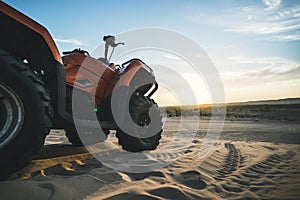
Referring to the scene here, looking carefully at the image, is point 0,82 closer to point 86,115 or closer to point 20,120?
point 20,120

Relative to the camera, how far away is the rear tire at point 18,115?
1.81m

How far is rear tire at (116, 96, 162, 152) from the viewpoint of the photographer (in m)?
3.92

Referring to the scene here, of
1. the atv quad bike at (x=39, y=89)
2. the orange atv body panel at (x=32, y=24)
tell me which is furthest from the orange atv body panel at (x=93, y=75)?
the orange atv body panel at (x=32, y=24)

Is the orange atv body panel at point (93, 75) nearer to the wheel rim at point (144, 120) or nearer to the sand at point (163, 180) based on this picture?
the wheel rim at point (144, 120)

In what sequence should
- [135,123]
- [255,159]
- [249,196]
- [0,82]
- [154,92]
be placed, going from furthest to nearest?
[154,92], [135,123], [255,159], [249,196], [0,82]

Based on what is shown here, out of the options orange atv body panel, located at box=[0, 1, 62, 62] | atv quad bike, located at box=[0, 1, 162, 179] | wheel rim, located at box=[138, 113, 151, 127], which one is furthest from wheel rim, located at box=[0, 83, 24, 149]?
wheel rim, located at box=[138, 113, 151, 127]

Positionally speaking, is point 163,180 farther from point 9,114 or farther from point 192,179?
point 9,114

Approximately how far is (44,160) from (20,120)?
1393 mm

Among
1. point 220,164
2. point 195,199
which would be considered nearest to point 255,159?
point 220,164

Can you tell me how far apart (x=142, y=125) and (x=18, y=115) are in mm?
2536

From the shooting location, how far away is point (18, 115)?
1882 mm

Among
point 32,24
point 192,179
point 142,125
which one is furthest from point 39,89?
point 142,125

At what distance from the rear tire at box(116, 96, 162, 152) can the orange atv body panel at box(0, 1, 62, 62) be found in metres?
1.79

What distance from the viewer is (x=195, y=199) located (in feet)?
6.58
